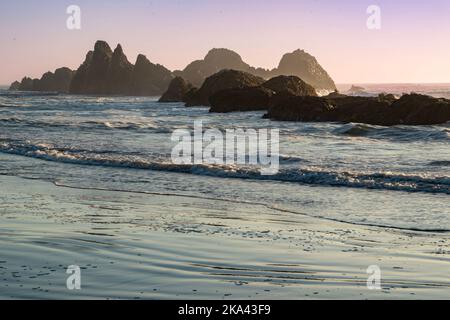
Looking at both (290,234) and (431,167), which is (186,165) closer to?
(431,167)

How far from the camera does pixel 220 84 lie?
75.9 m

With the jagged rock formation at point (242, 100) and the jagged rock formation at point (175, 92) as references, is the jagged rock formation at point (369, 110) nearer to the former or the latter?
the jagged rock formation at point (242, 100)

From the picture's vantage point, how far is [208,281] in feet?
21.6

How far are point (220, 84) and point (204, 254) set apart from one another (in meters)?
68.7

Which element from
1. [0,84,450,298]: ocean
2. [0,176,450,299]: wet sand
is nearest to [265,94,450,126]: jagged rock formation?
[0,84,450,298]: ocean

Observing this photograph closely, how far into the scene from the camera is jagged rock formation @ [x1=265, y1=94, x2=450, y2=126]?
3903cm

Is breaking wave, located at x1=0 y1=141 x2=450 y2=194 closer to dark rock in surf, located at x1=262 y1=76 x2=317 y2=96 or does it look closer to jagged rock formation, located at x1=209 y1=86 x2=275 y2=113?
jagged rock formation, located at x1=209 y1=86 x2=275 y2=113

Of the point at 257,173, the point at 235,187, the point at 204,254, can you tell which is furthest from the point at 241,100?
the point at 204,254

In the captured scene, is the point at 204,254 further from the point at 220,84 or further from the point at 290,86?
the point at 220,84

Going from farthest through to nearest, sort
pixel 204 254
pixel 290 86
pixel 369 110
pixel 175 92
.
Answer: pixel 175 92
pixel 290 86
pixel 369 110
pixel 204 254

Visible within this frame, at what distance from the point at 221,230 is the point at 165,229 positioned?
2.73ft

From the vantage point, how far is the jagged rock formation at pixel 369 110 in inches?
1537

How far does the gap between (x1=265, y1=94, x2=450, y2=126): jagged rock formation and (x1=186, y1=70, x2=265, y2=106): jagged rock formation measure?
2550cm

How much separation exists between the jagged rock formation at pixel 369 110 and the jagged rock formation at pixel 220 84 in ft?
83.7
